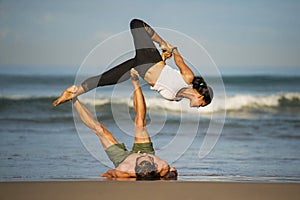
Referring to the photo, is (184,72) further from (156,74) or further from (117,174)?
(117,174)

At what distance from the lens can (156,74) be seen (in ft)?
17.7

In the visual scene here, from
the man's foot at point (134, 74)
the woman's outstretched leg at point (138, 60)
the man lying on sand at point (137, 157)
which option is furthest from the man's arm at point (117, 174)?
the man's foot at point (134, 74)

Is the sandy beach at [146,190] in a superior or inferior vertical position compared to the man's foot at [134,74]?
inferior

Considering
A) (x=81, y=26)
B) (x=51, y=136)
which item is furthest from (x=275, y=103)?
(x=51, y=136)

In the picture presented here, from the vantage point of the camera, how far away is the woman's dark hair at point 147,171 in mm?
5086

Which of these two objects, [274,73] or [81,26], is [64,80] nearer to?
[81,26]

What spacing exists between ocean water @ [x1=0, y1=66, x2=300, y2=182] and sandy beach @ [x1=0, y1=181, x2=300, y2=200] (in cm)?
109

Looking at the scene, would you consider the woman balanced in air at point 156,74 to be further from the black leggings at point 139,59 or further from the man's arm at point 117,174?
the man's arm at point 117,174

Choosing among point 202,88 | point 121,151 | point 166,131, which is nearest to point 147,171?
point 121,151

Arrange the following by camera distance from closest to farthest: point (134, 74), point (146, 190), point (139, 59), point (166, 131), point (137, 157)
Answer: point (146, 190) < point (137, 157) < point (139, 59) < point (134, 74) < point (166, 131)

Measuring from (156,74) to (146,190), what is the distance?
4.82 feet

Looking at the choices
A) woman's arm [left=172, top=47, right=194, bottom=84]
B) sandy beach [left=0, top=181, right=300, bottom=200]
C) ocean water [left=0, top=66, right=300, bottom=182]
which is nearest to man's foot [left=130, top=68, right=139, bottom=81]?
woman's arm [left=172, top=47, right=194, bottom=84]

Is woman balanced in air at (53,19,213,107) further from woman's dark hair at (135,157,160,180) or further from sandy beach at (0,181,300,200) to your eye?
sandy beach at (0,181,300,200)
